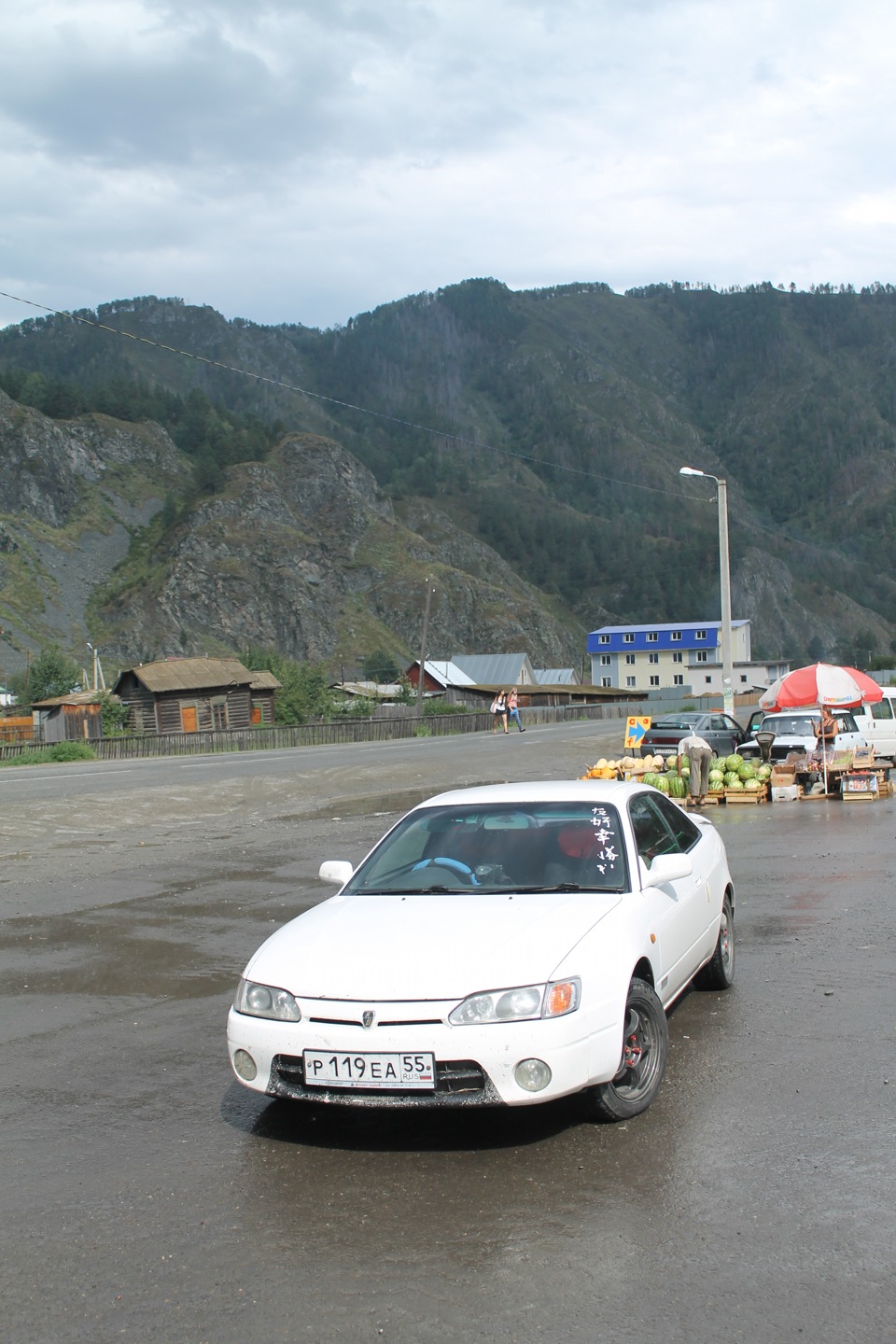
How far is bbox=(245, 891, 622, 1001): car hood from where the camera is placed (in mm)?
4566

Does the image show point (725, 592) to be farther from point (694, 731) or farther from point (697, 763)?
point (697, 763)

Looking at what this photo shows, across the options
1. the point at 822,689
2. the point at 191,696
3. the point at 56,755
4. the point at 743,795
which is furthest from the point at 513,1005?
the point at 191,696

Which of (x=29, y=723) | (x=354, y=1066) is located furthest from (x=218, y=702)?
(x=354, y=1066)

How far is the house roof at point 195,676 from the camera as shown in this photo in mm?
74250

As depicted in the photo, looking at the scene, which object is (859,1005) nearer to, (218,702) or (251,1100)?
(251,1100)

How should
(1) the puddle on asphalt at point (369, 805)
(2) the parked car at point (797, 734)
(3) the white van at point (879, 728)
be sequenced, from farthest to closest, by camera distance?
1. (3) the white van at point (879, 728)
2. (2) the parked car at point (797, 734)
3. (1) the puddle on asphalt at point (369, 805)

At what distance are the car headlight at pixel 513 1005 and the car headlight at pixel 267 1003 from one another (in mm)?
689

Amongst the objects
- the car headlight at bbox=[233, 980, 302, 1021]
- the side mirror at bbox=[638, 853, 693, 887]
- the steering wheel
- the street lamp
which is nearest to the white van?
the street lamp

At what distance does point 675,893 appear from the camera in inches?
238

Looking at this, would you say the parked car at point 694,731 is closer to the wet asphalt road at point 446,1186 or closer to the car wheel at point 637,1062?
the wet asphalt road at point 446,1186

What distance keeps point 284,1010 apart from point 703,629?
128642 millimetres

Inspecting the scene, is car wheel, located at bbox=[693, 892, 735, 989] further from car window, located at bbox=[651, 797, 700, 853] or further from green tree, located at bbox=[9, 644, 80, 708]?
green tree, located at bbox=[9, 644, 80, 708]

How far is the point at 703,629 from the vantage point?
129750 mm

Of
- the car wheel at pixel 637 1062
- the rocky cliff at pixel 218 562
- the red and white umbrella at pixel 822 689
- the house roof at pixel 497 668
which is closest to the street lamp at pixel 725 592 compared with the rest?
the red and white umbrella at pixel 822 689
